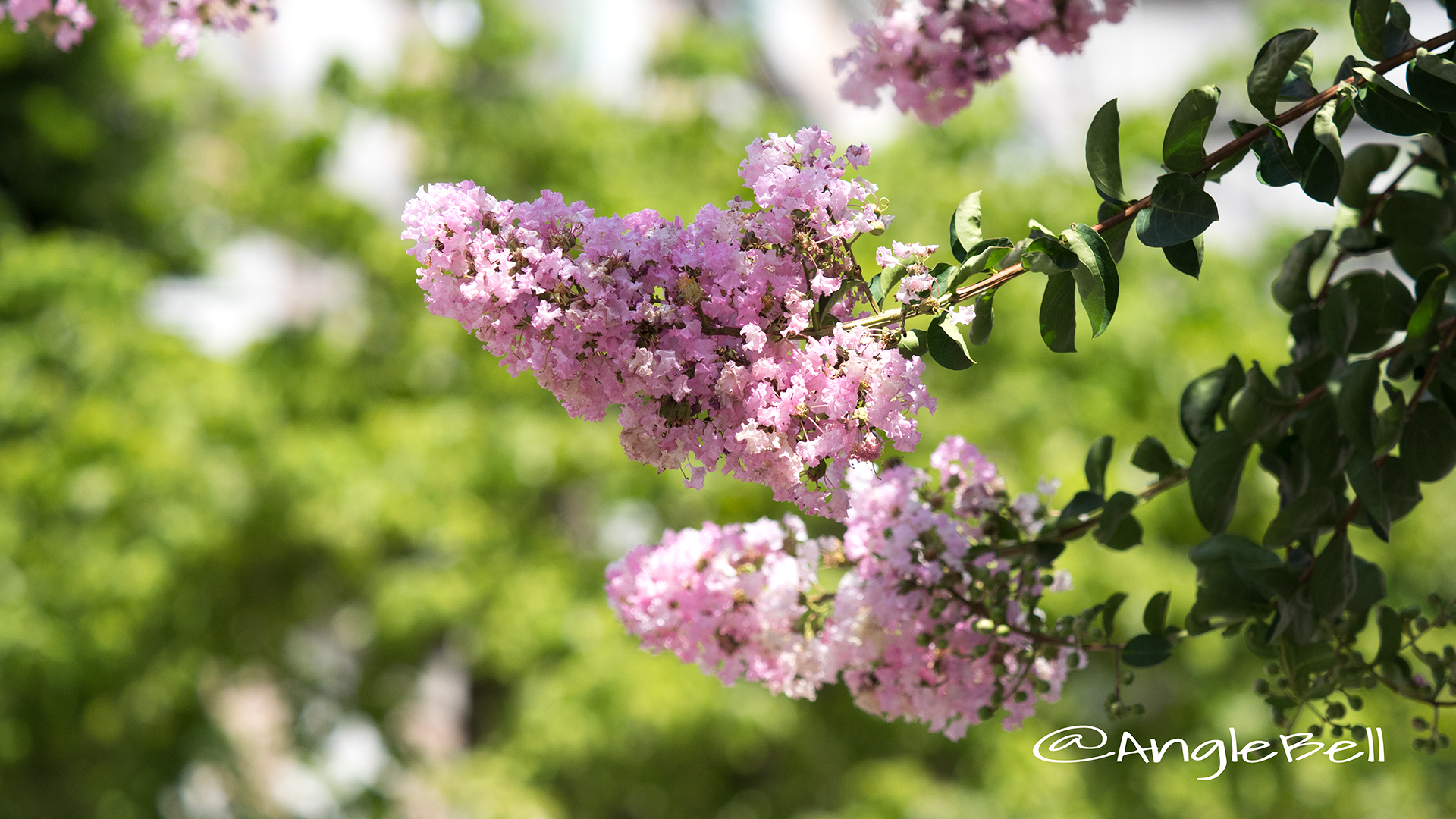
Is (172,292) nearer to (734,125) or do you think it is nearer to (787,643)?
(734,125)

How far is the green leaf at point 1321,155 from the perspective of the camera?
121cm

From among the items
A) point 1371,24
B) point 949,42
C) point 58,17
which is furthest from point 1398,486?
point 58,17

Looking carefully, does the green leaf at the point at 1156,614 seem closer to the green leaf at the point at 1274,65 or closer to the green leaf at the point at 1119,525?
the green leaf at the point at 1119,525

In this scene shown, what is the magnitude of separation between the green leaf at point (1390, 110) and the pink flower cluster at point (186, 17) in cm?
154

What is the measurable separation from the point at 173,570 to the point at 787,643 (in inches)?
162

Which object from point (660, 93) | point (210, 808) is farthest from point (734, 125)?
point (210, 808)

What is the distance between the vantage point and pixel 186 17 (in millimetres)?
1891

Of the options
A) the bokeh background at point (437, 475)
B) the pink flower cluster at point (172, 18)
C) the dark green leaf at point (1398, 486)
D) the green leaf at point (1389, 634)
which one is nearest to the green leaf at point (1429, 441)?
the dark green leaf at point (1398, 486)

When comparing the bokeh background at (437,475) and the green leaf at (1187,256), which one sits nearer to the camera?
the green leaf at (1187,256)

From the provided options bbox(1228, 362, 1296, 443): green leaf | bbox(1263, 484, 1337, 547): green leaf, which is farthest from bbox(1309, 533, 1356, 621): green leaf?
bbox(1228, 362, 1296, 443): green leaf

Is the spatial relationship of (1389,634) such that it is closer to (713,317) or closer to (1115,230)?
(1115,230)

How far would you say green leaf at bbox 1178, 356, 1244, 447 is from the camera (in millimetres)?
1329

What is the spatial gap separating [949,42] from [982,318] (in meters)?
0.62

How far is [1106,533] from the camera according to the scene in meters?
1.44
